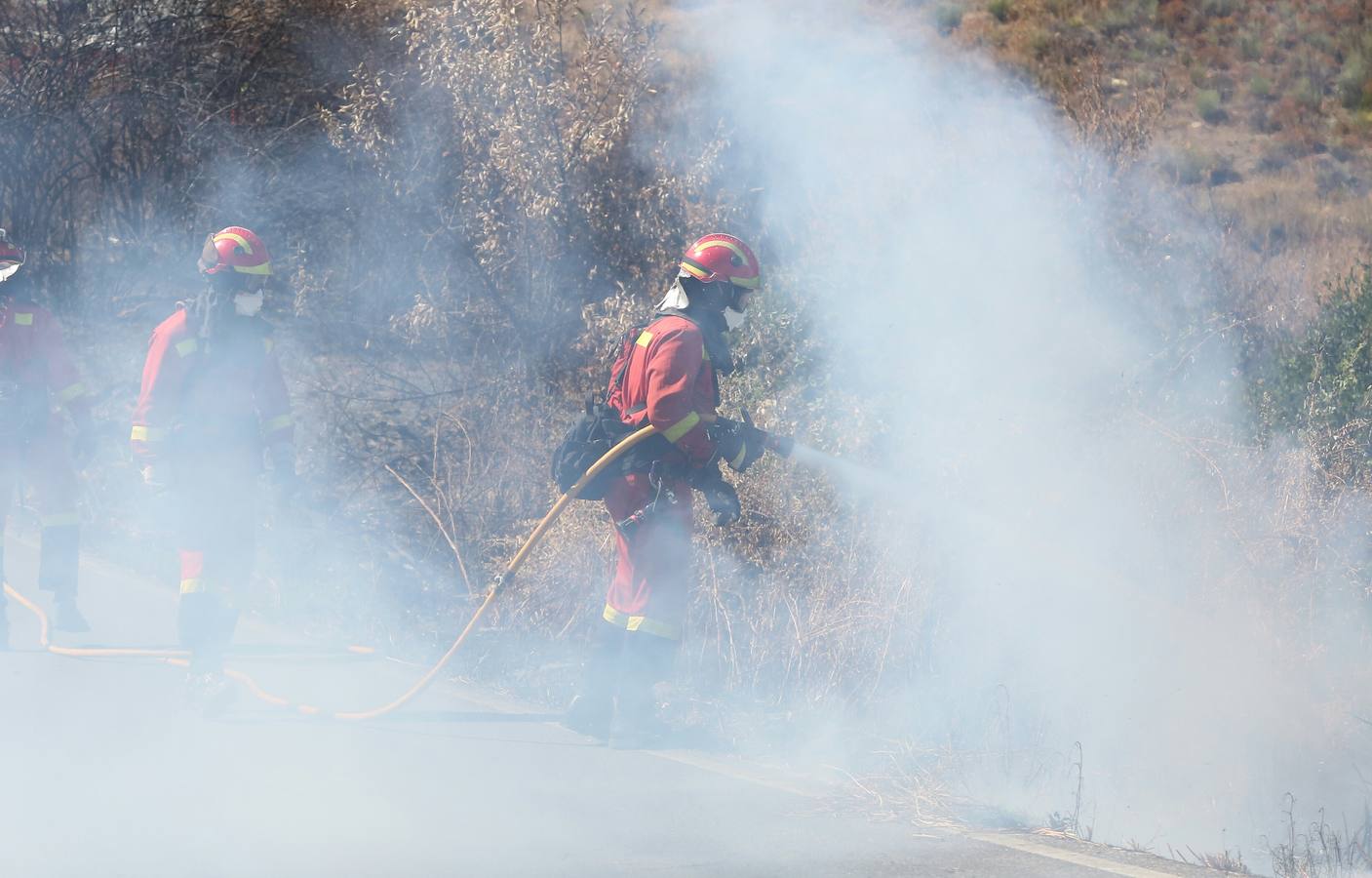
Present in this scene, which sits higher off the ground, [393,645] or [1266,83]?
[1266,83]

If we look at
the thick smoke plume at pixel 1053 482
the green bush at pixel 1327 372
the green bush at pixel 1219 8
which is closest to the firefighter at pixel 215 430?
the thick smoke plume at pixel 1053 482

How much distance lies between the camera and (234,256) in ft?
16.9

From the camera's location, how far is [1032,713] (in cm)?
587

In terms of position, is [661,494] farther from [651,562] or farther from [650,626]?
[650,626]

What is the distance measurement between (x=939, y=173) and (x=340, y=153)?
437 centimetres

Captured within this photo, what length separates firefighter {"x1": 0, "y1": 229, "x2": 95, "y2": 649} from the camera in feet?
20.2

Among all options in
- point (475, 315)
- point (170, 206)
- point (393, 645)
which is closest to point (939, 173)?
point (475, 315)

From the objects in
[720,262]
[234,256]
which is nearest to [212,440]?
[234,256]

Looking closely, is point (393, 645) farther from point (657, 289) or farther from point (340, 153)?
point (340, 153)

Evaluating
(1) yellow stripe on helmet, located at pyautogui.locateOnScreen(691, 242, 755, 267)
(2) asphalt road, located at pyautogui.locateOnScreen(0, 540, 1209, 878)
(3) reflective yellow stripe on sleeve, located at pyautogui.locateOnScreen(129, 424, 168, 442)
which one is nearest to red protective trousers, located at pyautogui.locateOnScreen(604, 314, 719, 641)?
(1) yellow stripe on helmet, located at pyautogui.locateOnScreen(691, 242, 755, 267)

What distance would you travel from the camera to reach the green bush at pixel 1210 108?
17.5m

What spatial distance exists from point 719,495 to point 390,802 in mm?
1688

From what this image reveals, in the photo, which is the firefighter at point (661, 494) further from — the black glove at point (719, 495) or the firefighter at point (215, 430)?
the firefighter at point (215, 430)

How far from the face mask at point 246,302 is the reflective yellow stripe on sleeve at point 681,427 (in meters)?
1.67
